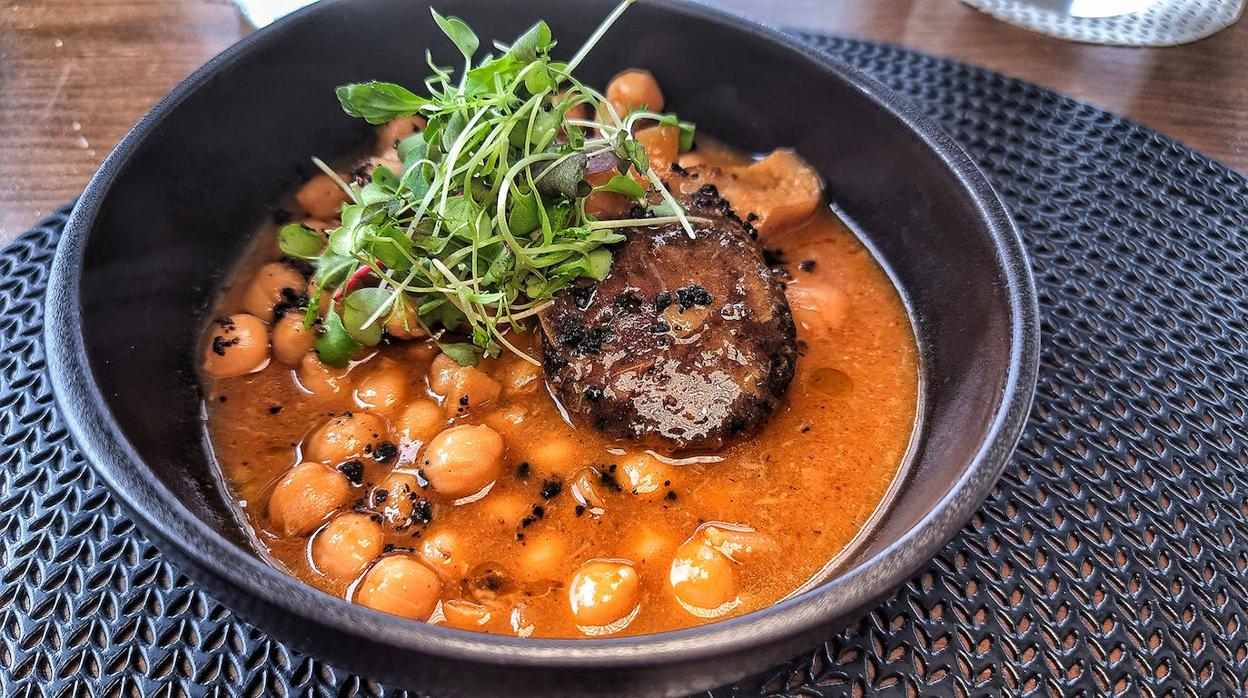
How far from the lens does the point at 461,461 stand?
190 centimetres

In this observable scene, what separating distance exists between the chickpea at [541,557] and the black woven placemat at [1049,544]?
1.21 feet

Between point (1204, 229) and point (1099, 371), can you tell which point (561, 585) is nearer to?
point (1099, 371)

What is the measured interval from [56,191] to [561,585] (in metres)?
2.02

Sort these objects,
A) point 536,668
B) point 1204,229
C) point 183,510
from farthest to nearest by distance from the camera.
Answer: point 1204,229, point 183,510, point 536,668

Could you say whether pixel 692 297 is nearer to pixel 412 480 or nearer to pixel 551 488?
pixel 551 488

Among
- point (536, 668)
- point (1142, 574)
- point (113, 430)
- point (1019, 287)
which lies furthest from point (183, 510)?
point (1142, 574)

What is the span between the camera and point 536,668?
1287mm

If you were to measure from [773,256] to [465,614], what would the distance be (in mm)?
1305

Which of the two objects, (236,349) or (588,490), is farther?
(236,349)

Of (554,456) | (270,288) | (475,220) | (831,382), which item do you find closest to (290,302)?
(270,288)

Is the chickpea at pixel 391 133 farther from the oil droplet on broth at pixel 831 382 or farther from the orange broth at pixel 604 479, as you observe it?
A: the oil droplet on broth at pixel 831 382

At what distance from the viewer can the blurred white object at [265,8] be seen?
312 cm

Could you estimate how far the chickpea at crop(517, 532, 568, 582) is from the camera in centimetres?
182

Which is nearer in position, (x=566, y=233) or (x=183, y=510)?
(x=183, y=510)
